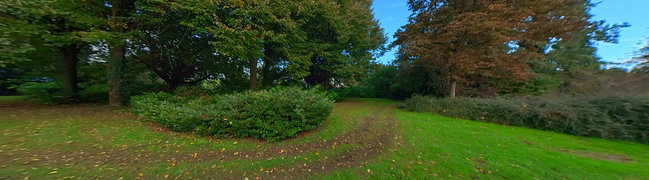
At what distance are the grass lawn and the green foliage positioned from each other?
3.74 metres

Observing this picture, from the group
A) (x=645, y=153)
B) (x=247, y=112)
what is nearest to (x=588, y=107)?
(x=645, y=153)

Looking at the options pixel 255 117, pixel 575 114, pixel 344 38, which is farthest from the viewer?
pixel 344 38

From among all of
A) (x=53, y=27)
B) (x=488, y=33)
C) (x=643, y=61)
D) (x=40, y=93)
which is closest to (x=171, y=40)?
(x=53, y=27)

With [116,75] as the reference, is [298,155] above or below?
below

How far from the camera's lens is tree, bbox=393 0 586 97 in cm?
987

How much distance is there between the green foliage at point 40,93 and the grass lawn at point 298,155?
3.74m

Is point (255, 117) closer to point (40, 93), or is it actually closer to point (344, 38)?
point (344, 38)

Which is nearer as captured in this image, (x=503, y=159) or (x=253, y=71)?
(x=503, y=159)

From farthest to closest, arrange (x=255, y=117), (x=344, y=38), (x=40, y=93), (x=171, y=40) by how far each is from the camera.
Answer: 1. (x=344, y=38)
2. (x=171, y=40)
3. (x=40, y=93)
4. (x=255, y=117)

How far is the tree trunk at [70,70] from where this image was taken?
30.6 ft

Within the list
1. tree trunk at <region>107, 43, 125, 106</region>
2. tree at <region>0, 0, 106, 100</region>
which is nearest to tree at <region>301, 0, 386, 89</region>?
tree trunk at <region>107, 43, 125, 106</region>

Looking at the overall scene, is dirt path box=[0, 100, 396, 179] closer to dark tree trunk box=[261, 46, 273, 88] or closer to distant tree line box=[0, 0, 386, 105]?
distant tree line box=[0, 0, 386, 105]

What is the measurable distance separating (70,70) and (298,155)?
14.6 meters

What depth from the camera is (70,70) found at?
9.58 metres
